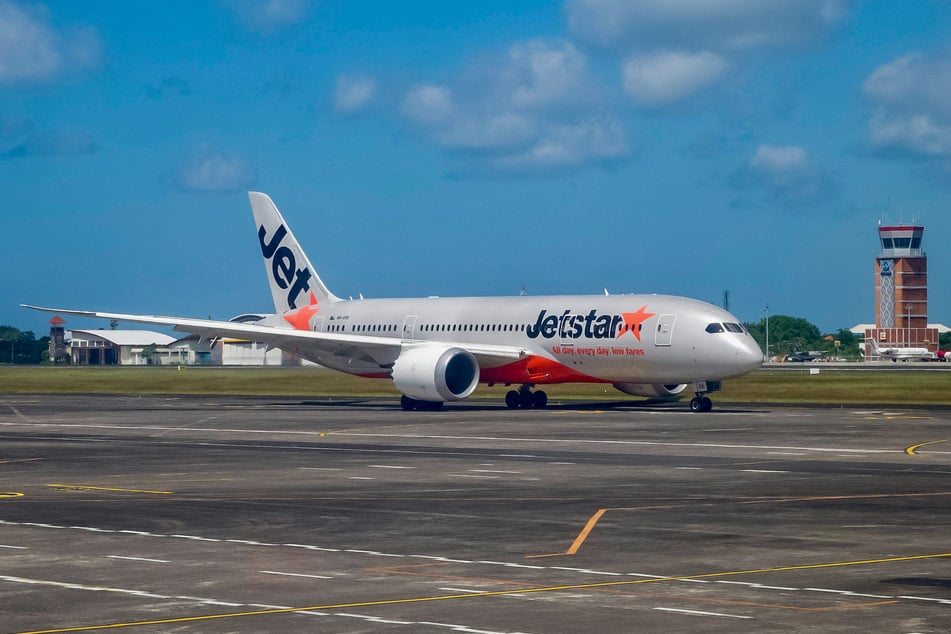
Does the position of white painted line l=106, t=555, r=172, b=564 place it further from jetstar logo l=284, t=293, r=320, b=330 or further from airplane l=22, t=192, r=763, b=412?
jetstar logo l=284, t=293, r=320, b=330

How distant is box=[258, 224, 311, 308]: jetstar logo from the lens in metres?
75.3

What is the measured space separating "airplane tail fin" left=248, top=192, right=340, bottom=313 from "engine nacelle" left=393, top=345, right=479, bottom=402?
15.9m

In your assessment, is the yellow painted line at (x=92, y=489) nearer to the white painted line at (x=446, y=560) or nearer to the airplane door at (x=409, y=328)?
the white painted line at (x=446, y=560)

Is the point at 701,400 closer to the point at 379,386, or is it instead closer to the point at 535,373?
the point at 535,373

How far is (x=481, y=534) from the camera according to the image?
20.3 meters

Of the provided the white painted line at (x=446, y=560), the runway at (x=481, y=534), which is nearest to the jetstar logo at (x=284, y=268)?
the runway at (x=481, y=534)

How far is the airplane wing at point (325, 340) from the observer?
202ft

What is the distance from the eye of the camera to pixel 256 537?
20.2m

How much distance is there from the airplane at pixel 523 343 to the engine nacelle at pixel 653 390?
0.15 feet

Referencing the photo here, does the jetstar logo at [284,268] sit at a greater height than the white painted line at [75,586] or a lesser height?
greater

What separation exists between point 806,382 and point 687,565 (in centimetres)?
6460

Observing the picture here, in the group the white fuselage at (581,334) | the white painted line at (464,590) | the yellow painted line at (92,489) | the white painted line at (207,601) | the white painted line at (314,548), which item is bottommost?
the white painted line at (207,601)

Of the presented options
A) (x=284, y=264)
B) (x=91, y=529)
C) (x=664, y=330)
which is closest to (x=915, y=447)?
(x=664, y=330)

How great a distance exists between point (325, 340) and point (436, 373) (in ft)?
25.1
